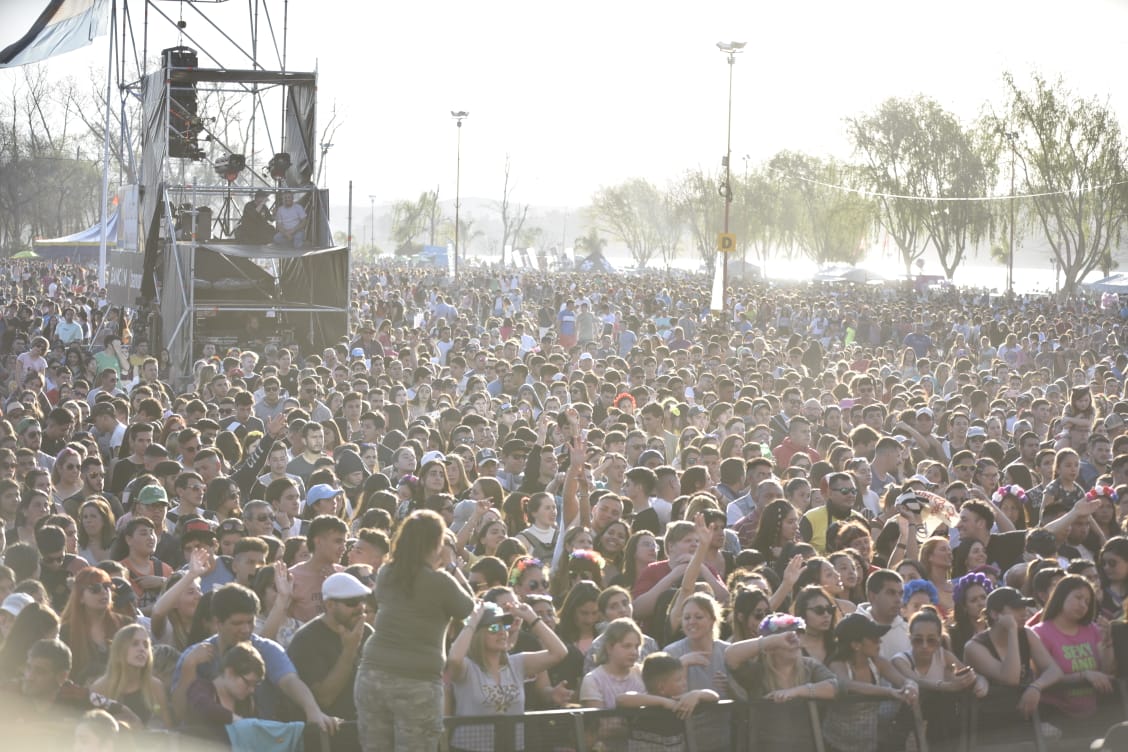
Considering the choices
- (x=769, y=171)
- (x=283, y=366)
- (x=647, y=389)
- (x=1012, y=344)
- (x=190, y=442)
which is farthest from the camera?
(x=769, y=171)

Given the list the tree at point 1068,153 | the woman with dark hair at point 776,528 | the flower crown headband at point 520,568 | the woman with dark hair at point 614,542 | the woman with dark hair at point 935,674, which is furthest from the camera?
the tree at point 1068,153

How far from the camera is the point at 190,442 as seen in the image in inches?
433

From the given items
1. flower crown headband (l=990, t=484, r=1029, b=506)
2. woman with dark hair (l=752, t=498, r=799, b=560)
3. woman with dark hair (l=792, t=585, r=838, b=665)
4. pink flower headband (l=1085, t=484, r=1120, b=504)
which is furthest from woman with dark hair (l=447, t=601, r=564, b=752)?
flower crown headband (l=990, t=484, r=1029, b=506)

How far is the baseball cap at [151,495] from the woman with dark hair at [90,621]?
191cm

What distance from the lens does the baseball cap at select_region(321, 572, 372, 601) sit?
21.2 ft

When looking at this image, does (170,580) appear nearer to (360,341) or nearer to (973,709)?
(973,709)

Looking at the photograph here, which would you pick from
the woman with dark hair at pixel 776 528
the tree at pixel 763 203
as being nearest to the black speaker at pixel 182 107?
the woman with dark hair at pixel 776 528

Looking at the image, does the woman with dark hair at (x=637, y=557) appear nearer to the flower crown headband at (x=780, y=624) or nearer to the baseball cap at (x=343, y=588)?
the flower crown headband at (x=780, y=624)

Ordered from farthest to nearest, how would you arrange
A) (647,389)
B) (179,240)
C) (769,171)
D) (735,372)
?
(769,171) → (179,240) → (735,372) → (647,389)

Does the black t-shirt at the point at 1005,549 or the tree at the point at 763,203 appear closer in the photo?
the black t-shirt at the point at 1005,549

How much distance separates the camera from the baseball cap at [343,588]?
6.45 m

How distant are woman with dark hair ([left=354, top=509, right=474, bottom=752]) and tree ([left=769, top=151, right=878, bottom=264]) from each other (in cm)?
8109

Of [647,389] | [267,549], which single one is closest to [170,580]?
[267,549]

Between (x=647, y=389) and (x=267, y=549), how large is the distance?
31.5 feet
